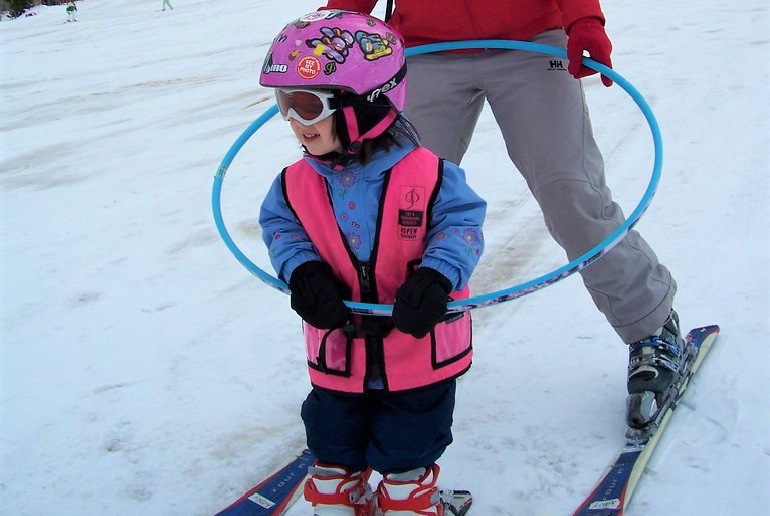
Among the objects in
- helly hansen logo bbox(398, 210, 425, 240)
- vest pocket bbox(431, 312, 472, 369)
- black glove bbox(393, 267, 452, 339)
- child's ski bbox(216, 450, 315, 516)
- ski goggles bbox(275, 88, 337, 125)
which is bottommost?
child's ski bbox(216, 450, 315, 516)

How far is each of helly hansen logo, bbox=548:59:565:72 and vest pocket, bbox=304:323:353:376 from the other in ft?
4.05

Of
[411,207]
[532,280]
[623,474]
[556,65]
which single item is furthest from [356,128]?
[623,474]

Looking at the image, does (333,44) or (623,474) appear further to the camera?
(623,474)

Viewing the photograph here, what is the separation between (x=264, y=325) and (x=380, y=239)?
5.92ft

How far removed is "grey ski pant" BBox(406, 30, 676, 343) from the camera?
8.94 ft

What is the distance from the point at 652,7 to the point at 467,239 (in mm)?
9966

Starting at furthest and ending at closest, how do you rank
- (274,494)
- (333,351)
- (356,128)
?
(274,494) < (333,351) < (356,128)

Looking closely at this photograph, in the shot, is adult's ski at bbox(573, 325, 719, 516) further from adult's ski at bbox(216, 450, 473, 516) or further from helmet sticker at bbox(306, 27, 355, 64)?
helmet sticker at bbox(306, 27, 355, 64)

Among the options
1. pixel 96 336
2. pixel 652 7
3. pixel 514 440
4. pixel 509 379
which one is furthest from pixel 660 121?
pixel 652 7

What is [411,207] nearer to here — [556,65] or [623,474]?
[556,65]

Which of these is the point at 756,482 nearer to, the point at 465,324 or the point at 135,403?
the point at 465,324

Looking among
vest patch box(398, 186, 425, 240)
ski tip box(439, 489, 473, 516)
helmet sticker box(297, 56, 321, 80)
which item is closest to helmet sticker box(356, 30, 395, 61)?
helmet sticker box(297, 56, 321, 80)

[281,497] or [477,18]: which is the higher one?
[477,18]

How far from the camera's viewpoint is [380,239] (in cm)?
209
